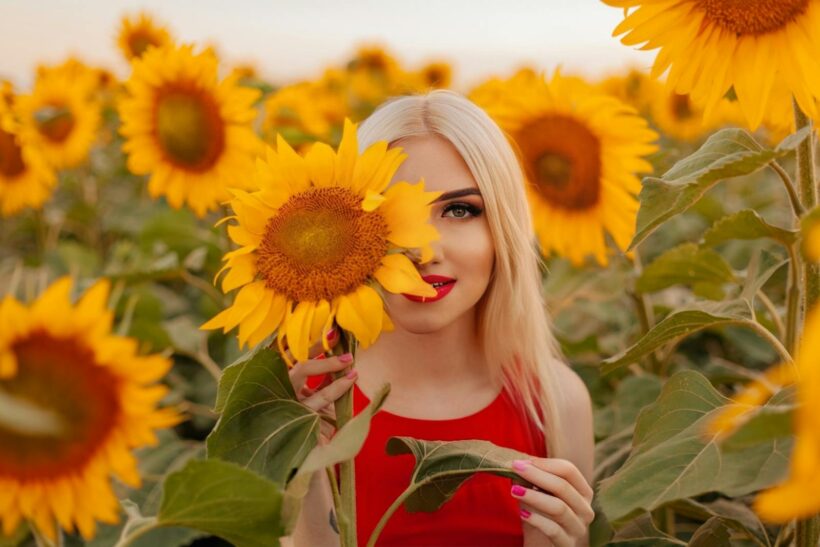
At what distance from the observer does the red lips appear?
142 cm

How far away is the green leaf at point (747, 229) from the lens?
1.17 meters

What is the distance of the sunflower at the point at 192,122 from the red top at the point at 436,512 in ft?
2.92

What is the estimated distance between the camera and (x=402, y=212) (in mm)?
1060

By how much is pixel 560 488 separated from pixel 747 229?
0.44 metres

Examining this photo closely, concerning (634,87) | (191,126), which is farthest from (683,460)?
(634,87)

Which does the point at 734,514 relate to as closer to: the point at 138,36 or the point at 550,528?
the point at 550,528

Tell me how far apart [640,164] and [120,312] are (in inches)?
54.7

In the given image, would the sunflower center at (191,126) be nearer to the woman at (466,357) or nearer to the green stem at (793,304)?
the woman at (466,357)

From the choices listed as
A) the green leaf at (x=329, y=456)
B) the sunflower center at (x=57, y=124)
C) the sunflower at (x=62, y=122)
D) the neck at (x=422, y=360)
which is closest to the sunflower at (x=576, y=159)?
the neck at (x=422, y=360)

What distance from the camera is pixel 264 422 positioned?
3.67 ft

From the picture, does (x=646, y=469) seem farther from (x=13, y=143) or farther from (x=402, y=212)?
(x=13, y=143)

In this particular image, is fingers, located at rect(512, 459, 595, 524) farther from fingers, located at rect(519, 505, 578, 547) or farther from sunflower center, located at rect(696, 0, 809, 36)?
sunflower center, located at rect(696, 0, 809, 36)

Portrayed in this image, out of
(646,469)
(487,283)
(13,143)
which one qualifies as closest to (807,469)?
(646,469)

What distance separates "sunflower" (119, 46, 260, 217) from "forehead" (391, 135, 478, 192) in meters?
Answer: 0.81
